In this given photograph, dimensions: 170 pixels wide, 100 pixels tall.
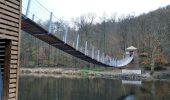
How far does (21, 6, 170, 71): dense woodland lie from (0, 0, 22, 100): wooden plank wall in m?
24.8

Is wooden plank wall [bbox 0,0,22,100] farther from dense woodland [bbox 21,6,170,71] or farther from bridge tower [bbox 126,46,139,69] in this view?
bridge tower [bbox 126,46,139,69]

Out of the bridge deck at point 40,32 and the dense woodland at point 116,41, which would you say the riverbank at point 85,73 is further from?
the bridge deck at point 40,32

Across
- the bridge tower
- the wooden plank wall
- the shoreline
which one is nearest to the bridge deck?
the wooden plank wall

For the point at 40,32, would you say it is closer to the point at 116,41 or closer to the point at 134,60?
the point at 134,60

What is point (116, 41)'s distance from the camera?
45438 millimetres

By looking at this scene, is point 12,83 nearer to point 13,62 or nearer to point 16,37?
point 13,62

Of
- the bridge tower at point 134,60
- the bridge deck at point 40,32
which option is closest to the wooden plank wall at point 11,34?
the bridge deck at point 40,32

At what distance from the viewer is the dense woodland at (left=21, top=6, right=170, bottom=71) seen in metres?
34.9

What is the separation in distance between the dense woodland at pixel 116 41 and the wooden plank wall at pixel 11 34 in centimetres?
2479

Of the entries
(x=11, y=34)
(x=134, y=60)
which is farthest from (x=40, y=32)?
(x=134, y=60)

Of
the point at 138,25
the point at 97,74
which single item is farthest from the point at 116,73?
the point at 138,25

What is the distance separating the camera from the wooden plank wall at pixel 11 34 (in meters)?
6.04

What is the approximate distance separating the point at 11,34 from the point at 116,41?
39572mm

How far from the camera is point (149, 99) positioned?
1622cm
